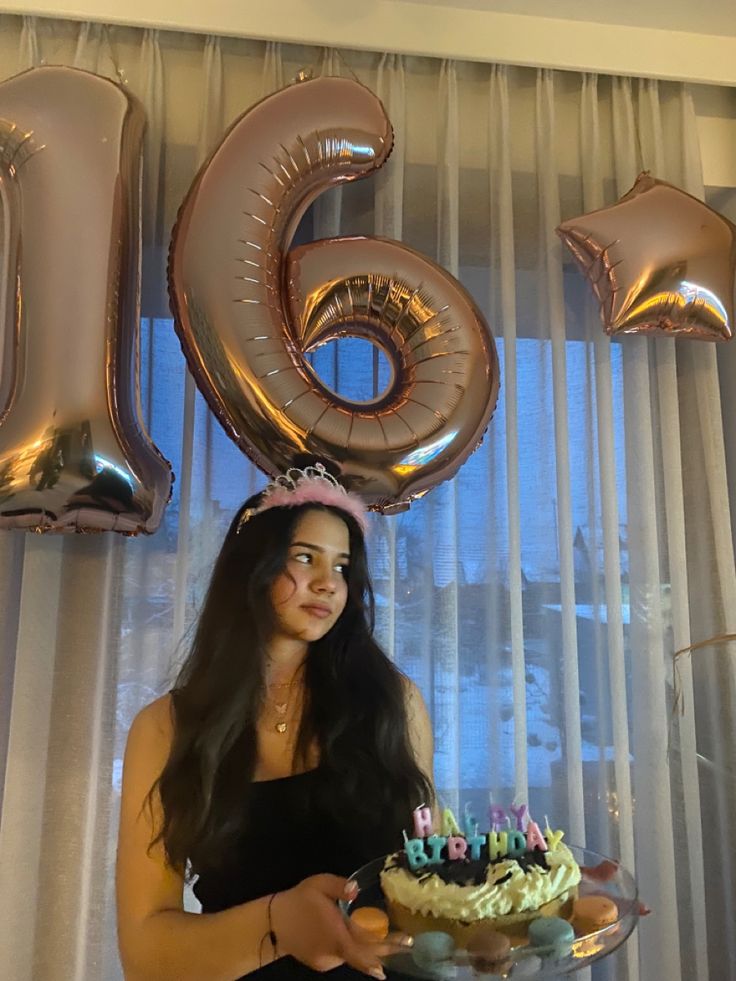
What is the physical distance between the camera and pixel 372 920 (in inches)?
34.9

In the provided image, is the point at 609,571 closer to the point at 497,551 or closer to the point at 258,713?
the point at 497,551

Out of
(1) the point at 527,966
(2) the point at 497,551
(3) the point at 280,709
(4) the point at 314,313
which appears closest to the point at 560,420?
(2) the point at 497,551

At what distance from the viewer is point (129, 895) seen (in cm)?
109

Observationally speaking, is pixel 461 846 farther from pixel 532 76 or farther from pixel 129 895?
pixel 532 76

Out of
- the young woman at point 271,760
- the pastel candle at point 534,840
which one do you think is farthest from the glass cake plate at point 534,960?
the young woman at point 271,760

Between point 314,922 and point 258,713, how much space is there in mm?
282

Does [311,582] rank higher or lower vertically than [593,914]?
higher

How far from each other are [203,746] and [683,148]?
142 cm

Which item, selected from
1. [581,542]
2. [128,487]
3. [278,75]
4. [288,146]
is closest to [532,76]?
[278,75]

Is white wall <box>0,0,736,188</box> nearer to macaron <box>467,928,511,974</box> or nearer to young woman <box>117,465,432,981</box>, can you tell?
young woman <box>117,465,432,981</box>

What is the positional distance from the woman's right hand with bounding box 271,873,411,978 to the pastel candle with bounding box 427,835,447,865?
0.10 metres

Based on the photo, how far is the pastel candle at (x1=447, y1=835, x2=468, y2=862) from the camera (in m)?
0.94

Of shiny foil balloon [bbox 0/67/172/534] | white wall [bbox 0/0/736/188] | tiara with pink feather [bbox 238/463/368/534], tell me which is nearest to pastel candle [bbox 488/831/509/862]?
tiara with pink feather [bbox 238/463/368/534]

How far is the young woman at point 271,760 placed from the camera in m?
1.07
